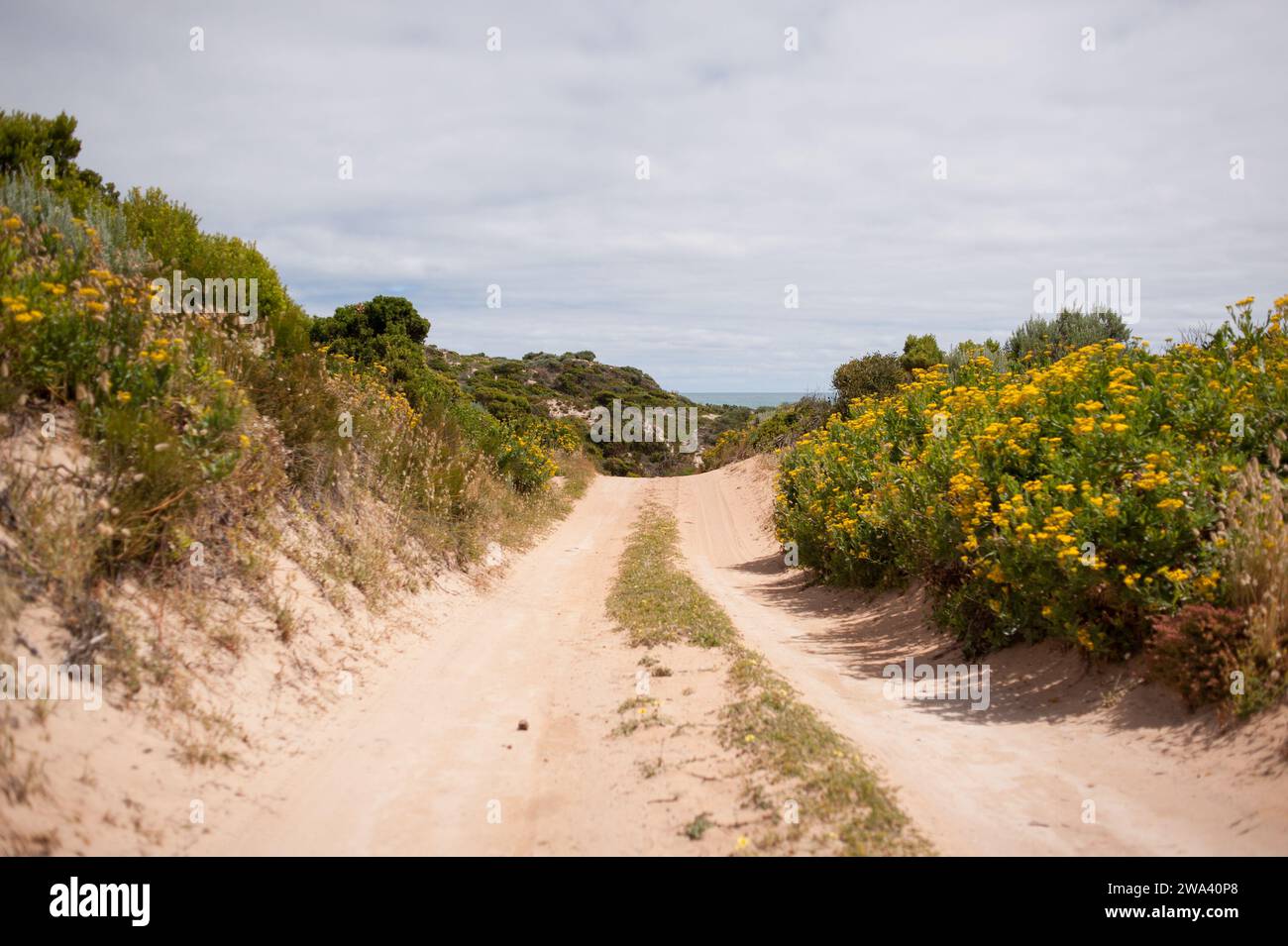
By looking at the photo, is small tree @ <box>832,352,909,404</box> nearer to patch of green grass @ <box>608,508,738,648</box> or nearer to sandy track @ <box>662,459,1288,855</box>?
patch of green grass @ <box>608,508,738,648</box>

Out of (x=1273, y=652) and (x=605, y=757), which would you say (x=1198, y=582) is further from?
(x=605, y=757)

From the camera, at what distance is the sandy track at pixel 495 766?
445 cm

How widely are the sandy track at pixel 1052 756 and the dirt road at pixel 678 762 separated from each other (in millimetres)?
16

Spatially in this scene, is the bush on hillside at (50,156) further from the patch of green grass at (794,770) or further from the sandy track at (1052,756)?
the sandy track at (1052,756)

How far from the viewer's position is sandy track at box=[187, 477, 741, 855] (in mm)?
4445

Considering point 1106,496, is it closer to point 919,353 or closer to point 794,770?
point 794,770

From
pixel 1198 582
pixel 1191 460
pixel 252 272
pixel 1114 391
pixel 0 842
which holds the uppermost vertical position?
pixel 252 272

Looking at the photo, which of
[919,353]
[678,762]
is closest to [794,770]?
[678,762]

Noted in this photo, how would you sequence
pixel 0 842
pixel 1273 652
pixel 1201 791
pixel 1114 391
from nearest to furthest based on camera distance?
1. pixel 0 842
2. pixel 1201 791
3. pixel 1273 652
4. pixel 1114 391

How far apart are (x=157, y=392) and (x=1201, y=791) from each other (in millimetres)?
7908

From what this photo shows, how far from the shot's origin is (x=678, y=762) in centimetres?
538

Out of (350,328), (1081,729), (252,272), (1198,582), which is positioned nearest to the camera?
(1198,582)
